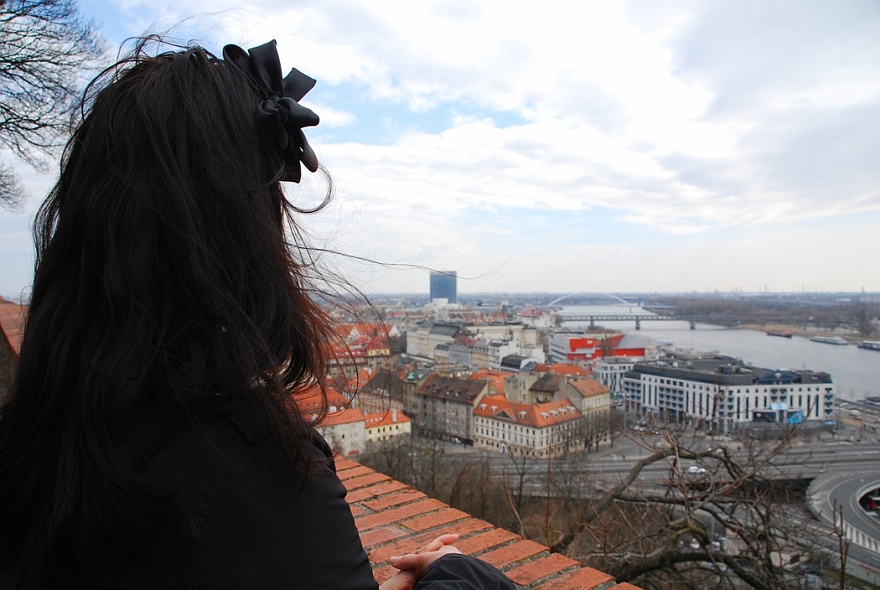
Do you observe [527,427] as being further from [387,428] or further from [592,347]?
[592,347]

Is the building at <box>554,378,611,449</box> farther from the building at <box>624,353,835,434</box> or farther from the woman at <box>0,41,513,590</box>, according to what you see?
the woman at <box>0,41,513,590</box>

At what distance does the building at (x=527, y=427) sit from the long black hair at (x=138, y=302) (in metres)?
19.1

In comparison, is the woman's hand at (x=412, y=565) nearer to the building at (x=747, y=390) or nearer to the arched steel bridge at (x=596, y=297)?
the building at (x=747, y=390)

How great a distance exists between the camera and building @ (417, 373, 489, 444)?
78.7ft

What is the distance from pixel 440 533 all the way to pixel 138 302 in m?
1.56

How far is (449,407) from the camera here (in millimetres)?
24625

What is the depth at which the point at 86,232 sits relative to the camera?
60 centimetres

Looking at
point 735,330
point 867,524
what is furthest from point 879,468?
point 735,330

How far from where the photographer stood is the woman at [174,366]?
511mm

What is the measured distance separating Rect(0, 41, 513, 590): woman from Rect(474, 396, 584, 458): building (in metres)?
19.1

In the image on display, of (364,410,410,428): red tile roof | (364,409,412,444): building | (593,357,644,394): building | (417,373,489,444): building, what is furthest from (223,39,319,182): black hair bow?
(593,357,644,394): building

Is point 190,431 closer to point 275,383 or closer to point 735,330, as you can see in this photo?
point 275,383

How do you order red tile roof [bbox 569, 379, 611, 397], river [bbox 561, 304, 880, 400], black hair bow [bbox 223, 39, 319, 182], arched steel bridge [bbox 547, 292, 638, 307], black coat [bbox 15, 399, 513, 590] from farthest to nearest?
arched steel bridge [bbox 547, 292, 638, 307]
red tile roof [bbox 569, 379, 611, 397]
river [bbox 561, 304, 880, 400]
black hair bow [bbox 223, 39, 319, 182]
black coat [bbox 15, 399, 513, 590]

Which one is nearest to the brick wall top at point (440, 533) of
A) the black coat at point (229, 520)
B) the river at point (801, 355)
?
the black coat at point (229, 520)
